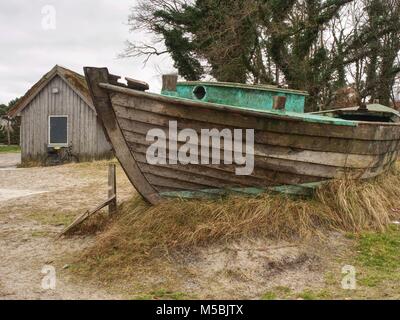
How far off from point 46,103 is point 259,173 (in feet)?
49.9

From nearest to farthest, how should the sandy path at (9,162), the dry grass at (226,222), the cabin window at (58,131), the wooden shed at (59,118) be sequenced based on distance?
the dry grass at (226,222)
the wooden shed at (59,118)
the cabin window at (58,131)
the sandy path at (9,162)

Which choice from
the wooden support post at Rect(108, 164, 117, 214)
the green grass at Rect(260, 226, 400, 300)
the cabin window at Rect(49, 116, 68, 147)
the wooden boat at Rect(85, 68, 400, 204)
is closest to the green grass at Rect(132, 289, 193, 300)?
the green grass at Rect(260, 226, 400, 300)

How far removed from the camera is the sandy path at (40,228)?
13.8 feet

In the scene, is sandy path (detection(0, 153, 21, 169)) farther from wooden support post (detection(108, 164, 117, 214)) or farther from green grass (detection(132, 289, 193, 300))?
green grass (detection(132, 289, 193, 300))

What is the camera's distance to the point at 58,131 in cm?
1842

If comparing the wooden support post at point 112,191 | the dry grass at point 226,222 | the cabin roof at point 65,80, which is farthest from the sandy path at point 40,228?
the cabin roof at point 65,80

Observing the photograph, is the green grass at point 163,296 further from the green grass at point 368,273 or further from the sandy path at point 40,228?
the green grass at point 368,273

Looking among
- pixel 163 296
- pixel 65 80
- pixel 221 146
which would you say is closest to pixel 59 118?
pixel 65 80

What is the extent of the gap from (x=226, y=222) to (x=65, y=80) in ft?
48.6

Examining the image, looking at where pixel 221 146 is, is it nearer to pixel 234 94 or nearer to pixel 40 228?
pixel 234 94

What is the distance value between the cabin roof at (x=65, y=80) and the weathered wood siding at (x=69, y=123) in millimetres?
172
